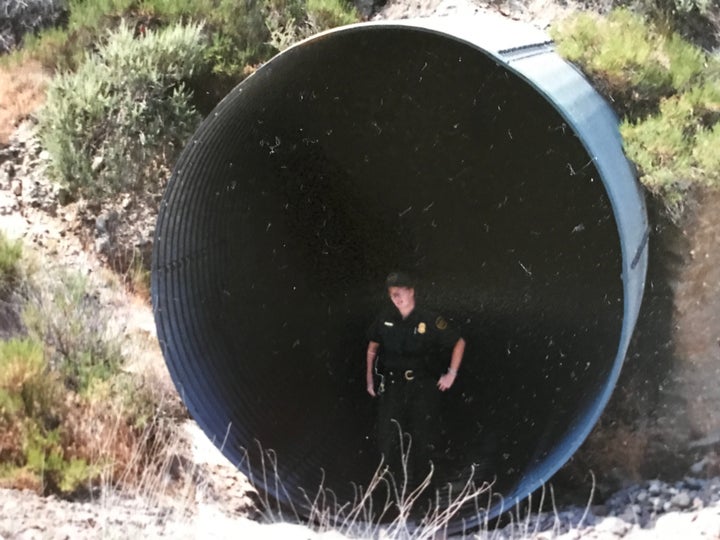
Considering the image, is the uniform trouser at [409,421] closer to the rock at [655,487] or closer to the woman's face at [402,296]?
the woman's face at [402,296]

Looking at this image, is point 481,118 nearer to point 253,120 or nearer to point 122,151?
point 253,120

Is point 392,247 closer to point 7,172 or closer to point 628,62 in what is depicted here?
point 628,62

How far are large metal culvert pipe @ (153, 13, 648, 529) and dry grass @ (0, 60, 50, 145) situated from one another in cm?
292

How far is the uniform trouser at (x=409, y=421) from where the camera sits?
278 inches

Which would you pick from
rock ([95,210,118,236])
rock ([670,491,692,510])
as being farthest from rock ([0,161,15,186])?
rock ([670,491,692,510])

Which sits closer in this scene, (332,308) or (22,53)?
(332,308)

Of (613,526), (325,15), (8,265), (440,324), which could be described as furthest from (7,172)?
(613,526)

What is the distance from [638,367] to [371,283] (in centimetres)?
254

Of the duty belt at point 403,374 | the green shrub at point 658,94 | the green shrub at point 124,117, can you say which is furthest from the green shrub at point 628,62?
the green shrub at point 124,117

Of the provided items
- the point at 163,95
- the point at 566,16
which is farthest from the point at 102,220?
the point at 566,16

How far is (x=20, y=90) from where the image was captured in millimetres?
9008

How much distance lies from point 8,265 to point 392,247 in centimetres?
320

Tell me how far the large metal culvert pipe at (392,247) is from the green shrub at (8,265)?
4.98ft

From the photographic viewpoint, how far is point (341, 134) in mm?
7781
